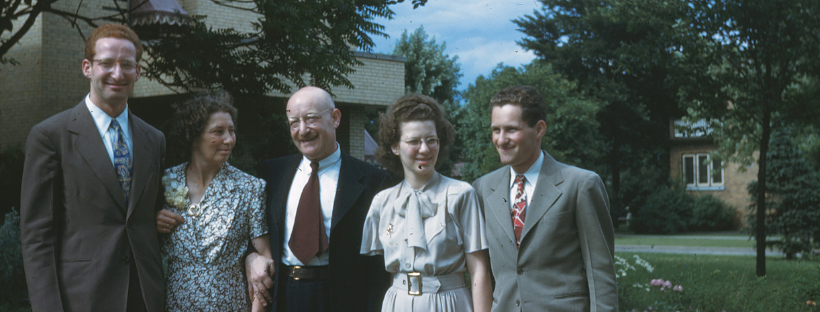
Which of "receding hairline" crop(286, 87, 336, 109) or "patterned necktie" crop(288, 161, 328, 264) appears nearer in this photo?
"patterned necktie" crop(288, 161, 328, 264)

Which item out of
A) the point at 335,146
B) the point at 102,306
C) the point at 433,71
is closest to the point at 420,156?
the point at 335,146

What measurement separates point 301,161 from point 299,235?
0.51 m

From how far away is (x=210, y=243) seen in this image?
3.37 metres

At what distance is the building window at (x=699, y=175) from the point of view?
3447 cm

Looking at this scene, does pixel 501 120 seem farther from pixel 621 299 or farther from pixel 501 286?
pixel 621 299

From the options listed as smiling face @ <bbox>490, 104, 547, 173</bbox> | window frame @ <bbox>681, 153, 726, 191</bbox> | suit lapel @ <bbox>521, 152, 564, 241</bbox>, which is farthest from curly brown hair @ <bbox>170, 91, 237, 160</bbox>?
window frame @ <bbox>681, 153, 726, 191</bbox>

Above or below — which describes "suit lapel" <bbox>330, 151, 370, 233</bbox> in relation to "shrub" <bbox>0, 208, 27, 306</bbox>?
above

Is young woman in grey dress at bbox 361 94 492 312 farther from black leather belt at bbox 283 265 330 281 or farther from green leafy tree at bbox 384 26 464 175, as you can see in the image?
green leafy tree at bbox 384 26 464 175

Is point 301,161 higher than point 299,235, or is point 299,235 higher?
point 301,161

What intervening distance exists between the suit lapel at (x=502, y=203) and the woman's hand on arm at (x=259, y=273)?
1206 mm

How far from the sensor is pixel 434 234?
3346mm

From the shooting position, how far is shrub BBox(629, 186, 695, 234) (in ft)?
99.5

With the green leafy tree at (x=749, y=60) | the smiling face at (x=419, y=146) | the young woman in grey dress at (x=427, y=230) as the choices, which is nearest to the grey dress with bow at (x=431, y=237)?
the young woman in grey dress at (x=427, y=230)

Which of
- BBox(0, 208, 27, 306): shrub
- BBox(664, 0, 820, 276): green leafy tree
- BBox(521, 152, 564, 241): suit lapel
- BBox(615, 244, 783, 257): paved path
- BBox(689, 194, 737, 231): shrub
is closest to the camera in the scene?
BBox(521, 152, 564, 241): suit lapel
